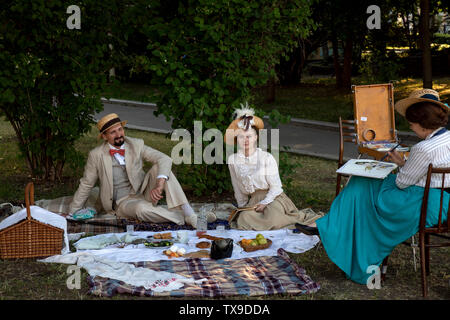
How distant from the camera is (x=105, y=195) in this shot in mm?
6508

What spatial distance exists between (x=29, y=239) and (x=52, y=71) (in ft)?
11.3

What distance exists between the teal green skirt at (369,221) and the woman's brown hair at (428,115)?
49 cm

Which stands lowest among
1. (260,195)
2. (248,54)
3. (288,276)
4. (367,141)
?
(288,276)

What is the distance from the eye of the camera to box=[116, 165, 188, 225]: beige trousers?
251 inches

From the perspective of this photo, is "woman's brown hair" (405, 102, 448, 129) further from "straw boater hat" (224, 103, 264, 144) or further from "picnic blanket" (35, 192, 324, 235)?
"picnic blanket" (35, 192, 324, 235)

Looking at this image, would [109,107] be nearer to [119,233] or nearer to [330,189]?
[330,189]

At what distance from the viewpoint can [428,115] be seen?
4.42 metres

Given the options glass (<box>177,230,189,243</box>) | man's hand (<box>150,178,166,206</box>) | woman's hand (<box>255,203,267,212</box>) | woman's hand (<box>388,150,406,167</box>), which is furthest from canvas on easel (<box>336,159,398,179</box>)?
man's hand (<box>150,178,166,206</box>)

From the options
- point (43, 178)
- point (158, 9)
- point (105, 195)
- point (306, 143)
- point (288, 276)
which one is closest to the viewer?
point (288, 276)

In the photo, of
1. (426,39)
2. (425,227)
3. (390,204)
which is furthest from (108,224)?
(426,39)

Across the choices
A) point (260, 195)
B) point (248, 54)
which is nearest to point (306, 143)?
point (248, 54)

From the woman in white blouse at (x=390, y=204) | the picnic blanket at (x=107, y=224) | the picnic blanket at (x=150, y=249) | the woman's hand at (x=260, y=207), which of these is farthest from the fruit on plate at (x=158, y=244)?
the woman in white blouse at (x=390, y=204)

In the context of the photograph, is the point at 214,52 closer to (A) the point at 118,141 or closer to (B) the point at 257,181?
(A) the point at 118,141

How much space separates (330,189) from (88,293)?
450 centimetres
